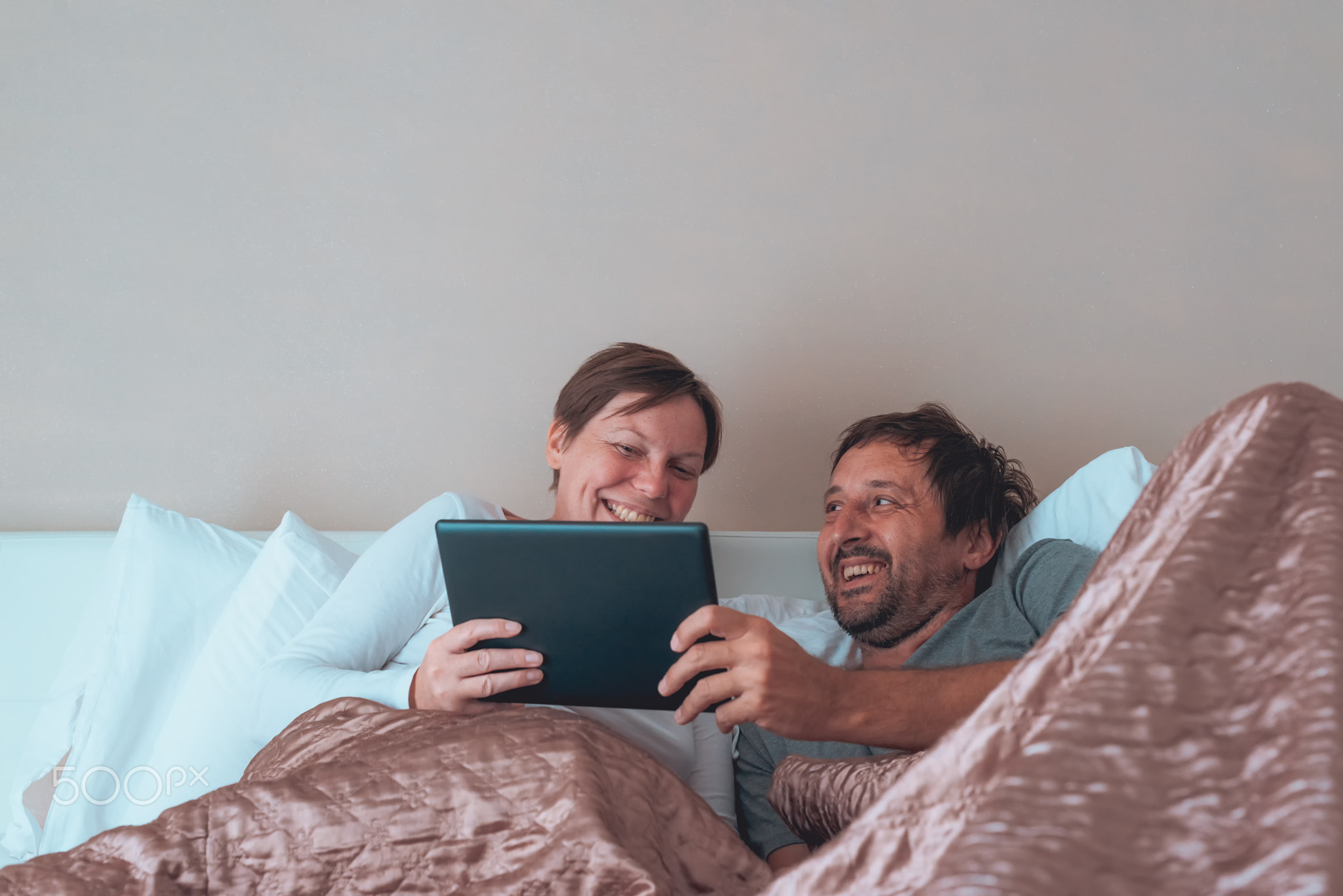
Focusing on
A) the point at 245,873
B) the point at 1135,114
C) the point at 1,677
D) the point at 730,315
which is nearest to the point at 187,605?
the point at 1,677

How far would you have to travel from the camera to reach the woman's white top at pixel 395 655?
104 cm

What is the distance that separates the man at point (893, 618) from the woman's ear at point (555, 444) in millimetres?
453

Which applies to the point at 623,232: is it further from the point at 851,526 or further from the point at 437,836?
the point at 437,836

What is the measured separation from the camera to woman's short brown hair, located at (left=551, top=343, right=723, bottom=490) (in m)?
1.37

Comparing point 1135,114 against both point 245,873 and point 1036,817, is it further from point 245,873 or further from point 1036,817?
point 245,873

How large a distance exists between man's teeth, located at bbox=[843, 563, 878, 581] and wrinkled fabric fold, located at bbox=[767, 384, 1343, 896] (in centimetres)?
86

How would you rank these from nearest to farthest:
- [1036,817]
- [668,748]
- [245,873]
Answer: [1036,817] < [245,873] < [668,748]

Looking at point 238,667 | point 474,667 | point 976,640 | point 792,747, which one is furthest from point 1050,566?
point 238,667

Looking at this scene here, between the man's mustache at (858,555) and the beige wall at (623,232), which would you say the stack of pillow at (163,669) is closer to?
the beige wall at (623,232)

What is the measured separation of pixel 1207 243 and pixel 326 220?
1717 mm

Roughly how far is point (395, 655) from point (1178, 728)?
1059 millimetres

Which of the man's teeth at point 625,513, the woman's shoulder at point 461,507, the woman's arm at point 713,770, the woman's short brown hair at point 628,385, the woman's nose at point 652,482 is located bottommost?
the woman's arm at point 713,770

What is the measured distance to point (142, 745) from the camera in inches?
50.3

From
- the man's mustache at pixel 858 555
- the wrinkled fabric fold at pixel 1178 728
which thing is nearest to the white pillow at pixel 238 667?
the man's mustache at pixel 858 555
